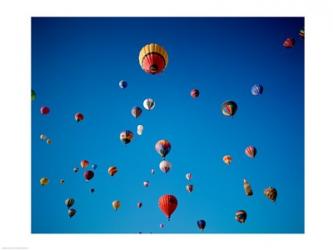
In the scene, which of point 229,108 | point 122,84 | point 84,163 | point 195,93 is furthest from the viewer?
point 84,163

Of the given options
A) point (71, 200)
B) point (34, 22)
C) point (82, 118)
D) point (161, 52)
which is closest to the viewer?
point (34, 22)

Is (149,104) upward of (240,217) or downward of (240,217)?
upward

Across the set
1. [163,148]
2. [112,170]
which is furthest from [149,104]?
[112,170]

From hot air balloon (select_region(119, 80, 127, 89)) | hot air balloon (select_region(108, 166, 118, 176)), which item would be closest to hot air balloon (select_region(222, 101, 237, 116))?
hot air balloon (select_region(119, 80, 127, 89))

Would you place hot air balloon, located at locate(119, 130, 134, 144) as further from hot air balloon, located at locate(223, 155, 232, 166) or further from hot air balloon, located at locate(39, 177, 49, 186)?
hot air balloon, located at locate(223, 155, 232, 166)

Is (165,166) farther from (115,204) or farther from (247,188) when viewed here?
(247,188)

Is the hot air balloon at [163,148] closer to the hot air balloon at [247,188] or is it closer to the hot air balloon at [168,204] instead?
the hot air balloon at [168,204]
